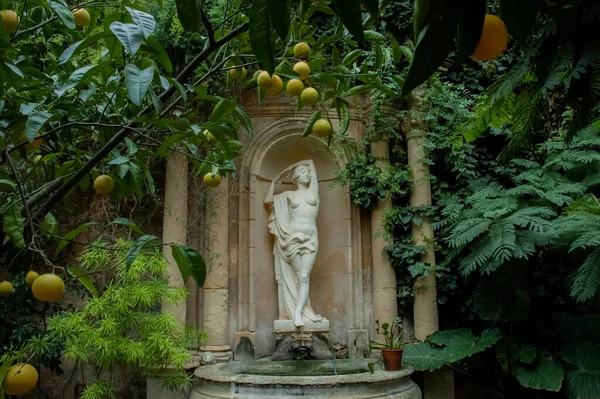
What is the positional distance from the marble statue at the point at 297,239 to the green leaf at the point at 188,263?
4258 mm

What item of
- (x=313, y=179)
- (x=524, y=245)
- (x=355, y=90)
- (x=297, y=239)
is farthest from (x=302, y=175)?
(x=355, y=90)

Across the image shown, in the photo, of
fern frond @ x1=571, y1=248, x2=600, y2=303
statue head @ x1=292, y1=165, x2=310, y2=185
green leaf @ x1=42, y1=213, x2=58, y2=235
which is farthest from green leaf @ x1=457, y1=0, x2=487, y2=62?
statue head @ x1=292, y1=165, x2=310, y2=185

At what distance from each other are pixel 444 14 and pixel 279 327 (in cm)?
493

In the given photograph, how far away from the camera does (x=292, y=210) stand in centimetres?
548

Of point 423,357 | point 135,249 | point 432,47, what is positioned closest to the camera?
point 432,47

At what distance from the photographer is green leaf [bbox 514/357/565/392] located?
4.11 metres

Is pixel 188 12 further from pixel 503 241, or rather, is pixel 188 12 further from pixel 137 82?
pixel 503 241

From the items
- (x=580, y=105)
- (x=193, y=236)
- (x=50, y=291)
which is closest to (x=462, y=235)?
(x=193, y=236)

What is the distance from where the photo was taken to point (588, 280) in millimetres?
3729

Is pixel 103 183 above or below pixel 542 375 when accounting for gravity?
above

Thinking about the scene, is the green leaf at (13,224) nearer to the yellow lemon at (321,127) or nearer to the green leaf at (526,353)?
the yellow lemon at (321,127)

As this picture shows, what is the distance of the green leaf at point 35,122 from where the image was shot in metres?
0.93

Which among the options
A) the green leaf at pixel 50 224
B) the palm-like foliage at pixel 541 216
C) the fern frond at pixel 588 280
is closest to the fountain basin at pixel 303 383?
the palm-like foliage at pixel 541 216

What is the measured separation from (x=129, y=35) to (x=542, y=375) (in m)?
4.36
